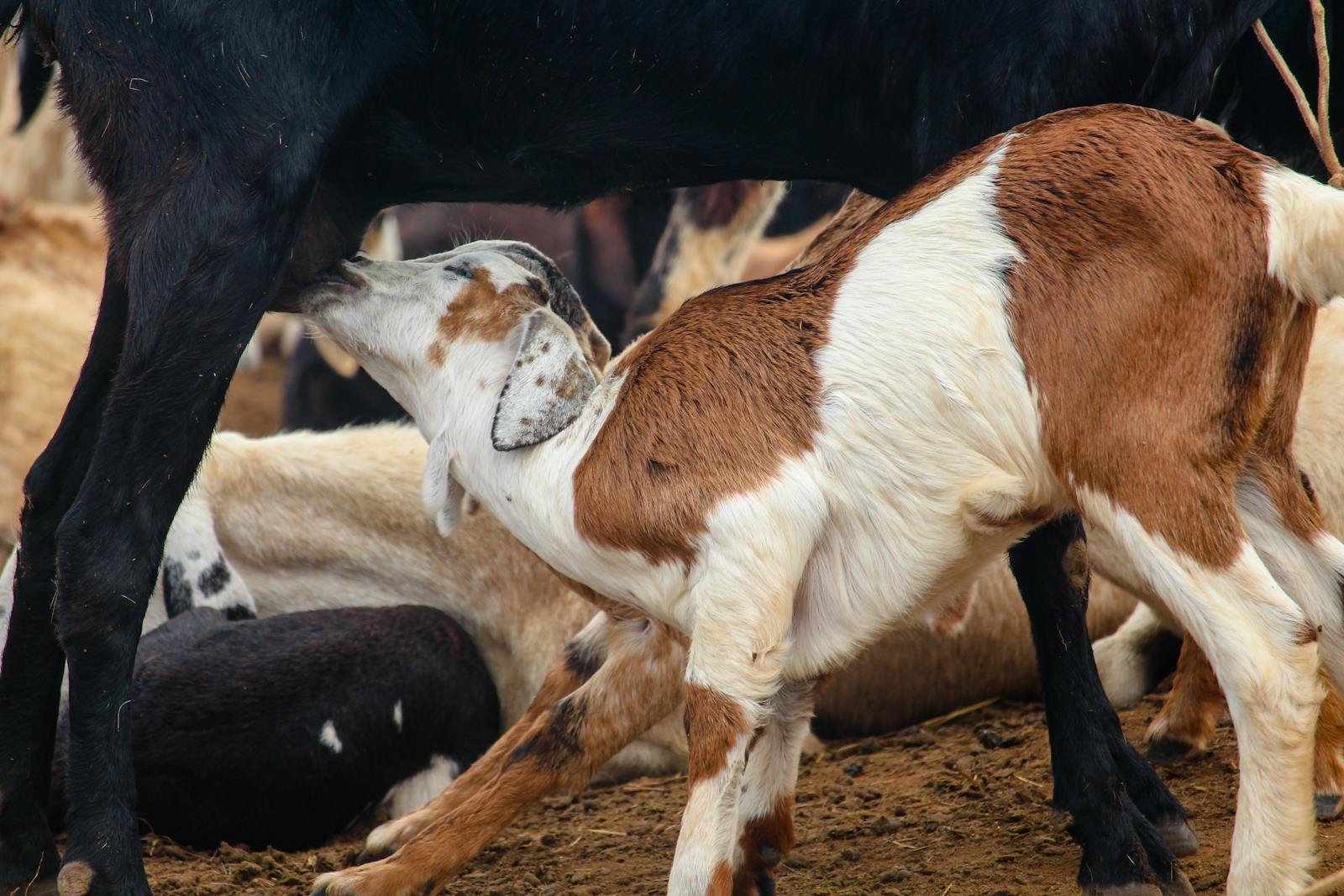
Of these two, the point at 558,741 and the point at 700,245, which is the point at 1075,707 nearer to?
the point at 558,741

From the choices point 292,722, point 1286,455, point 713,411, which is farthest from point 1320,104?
point 292,722

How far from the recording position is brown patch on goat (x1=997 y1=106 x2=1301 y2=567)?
2635mm

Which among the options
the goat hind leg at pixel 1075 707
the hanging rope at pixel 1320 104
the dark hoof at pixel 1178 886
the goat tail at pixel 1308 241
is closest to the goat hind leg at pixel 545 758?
the goat hind leg at pixel 1075 707

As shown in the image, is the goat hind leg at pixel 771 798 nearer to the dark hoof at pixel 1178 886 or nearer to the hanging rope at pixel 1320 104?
the dark hoof at pixel 1178 886

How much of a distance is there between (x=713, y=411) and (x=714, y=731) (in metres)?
0.59

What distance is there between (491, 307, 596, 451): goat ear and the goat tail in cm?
135

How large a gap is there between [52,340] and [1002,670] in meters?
6.25

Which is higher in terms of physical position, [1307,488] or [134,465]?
[134,465]

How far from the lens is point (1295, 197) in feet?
8.89

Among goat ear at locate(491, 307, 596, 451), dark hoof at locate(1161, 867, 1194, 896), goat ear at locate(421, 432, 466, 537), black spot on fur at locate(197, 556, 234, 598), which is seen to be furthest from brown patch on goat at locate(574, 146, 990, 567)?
black spot on fur at locate(197, 556, 234, 598)

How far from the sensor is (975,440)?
9.27 feet

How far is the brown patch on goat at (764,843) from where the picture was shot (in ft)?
10.6

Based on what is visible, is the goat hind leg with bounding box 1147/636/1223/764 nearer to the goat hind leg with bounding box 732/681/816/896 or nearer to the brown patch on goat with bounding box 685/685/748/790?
the goat hind leg with bounding box 732/681/816/896

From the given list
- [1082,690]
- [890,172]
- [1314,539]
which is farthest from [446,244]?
[1314,539]
